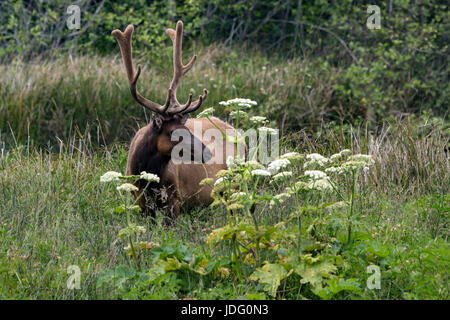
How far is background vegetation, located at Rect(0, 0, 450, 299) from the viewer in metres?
4.01

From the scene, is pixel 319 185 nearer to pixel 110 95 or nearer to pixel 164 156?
pixel 164 156

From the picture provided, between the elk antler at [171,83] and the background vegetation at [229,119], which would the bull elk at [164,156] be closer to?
the elk antler at [171,83]

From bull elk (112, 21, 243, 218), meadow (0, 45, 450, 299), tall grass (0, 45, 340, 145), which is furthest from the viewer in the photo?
tall grass (0, 45, 340, 145)

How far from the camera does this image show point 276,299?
377 centimetres

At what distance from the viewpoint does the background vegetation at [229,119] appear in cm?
401

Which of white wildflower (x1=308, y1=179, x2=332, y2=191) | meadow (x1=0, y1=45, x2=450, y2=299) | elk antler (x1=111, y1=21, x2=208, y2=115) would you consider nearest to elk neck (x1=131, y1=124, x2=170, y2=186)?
elk antler (x1=111, y1=21, x2=208, y2=115)

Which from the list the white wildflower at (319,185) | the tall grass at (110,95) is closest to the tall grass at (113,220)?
the white wildflower at (319,185)

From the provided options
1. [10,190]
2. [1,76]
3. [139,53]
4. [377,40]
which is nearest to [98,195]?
[10,190]

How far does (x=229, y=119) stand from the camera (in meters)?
7.61

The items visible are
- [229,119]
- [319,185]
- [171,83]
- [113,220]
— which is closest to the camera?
[319,185]

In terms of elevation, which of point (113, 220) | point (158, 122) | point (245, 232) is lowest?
point (113, 220)

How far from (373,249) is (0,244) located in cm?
242

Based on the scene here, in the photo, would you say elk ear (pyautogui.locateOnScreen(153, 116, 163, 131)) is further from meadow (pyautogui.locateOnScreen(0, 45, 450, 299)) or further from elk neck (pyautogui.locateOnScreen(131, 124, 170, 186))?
meadow (pyautogui.locateOnScreen(0, 45, 450, 299))

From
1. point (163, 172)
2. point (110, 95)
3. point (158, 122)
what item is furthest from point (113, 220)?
point (110, 95)
